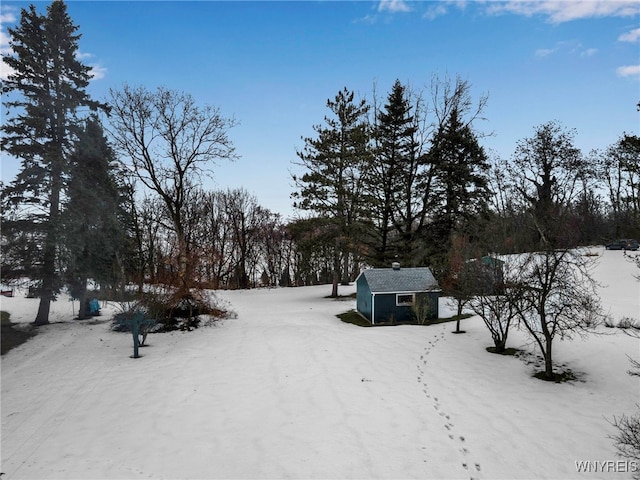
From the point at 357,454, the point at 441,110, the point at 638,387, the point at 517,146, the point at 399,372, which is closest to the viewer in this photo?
the point at 357,454

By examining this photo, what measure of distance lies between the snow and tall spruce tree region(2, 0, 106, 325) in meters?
3.68

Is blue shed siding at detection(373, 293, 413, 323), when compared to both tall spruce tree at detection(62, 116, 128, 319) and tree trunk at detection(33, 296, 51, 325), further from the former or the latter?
tree trunk at detection(33, 296, 51, 325)

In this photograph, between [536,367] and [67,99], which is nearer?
[536,367]

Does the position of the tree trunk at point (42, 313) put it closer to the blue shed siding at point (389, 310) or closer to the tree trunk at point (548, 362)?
the blue shed siding at point (389, 310)

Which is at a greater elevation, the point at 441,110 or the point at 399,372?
the point at 441,110

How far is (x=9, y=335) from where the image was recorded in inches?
596

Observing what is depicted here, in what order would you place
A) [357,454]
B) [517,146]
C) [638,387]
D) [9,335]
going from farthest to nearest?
1. [517,146]
2. [9,335]
3. [638,387]
4. [357,454]

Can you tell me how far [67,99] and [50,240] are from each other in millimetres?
6962

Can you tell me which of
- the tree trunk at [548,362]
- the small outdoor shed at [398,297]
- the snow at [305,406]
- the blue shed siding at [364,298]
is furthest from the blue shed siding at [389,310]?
the tree trunk at [548,362]

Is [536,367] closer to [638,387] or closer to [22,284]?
[638,387]

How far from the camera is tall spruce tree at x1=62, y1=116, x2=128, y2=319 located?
639 inches

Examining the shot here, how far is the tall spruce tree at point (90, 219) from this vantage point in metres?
16.2

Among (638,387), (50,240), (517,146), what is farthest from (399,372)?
(517,146)

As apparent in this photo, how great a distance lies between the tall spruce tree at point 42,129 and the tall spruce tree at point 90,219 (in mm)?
467
